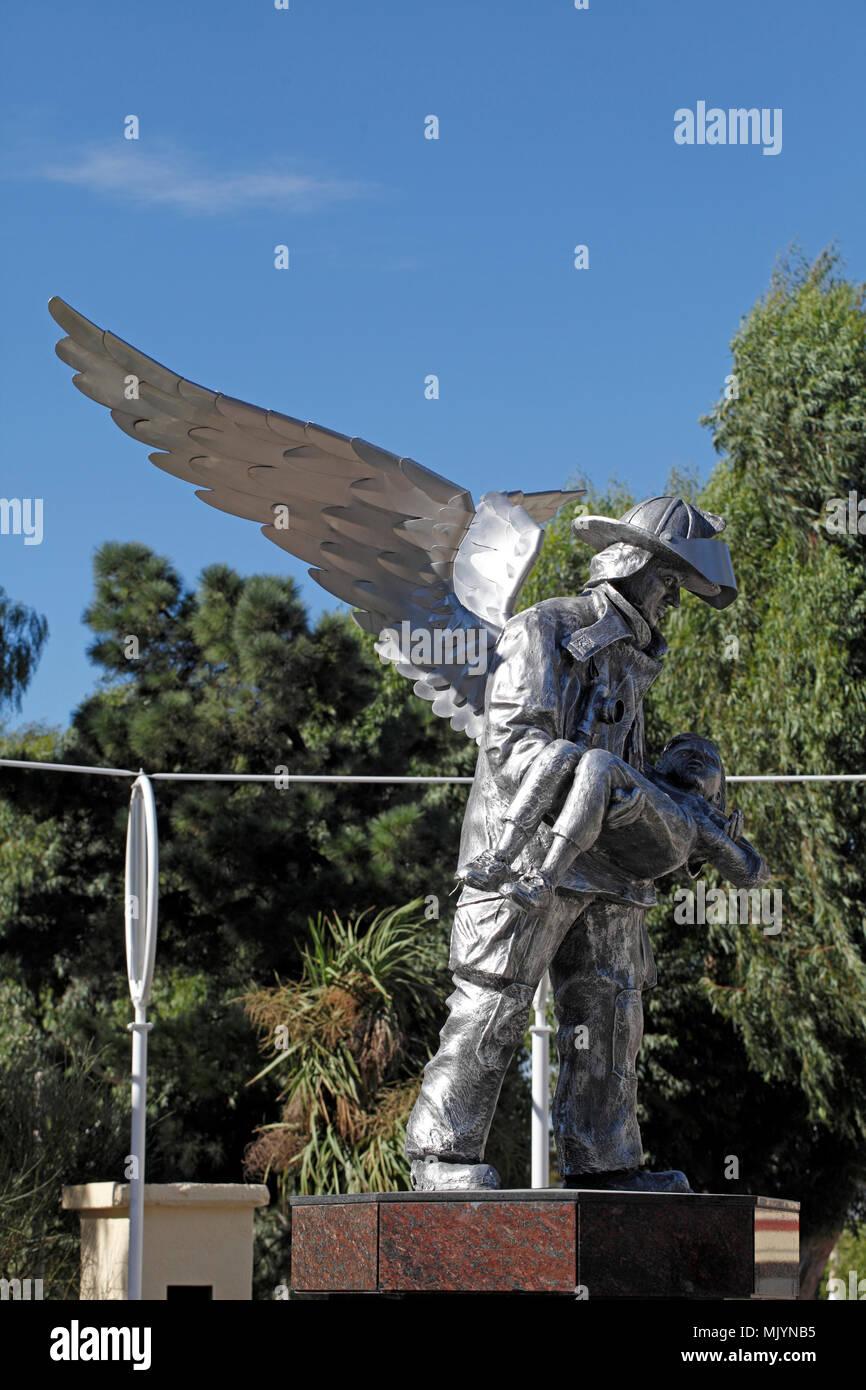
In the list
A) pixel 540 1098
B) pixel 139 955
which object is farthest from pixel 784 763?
pixel 139 955

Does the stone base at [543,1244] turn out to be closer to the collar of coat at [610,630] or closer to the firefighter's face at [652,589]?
the collar of coat at [610,630]

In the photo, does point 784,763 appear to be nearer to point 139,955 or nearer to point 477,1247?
point 139,955

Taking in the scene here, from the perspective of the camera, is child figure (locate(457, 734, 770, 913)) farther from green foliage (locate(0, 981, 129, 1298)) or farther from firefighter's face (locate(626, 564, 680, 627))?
green foliage (locate(0, 981, 129, 1298))

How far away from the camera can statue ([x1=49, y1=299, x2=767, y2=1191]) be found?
16.5 feet

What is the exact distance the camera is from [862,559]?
17188 mm

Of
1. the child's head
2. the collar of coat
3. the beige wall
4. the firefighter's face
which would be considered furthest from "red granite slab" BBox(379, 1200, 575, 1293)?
the beige wall

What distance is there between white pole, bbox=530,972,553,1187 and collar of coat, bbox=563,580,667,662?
518 cm

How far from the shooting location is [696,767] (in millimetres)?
5523

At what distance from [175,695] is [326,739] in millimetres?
1796

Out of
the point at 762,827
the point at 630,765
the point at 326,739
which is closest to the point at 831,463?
the point at 762,827

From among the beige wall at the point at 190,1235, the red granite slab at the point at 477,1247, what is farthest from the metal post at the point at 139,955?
the red granite slab at the point at 477,1247

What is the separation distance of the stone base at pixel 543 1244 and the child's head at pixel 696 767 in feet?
4.31

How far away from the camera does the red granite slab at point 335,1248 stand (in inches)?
187
